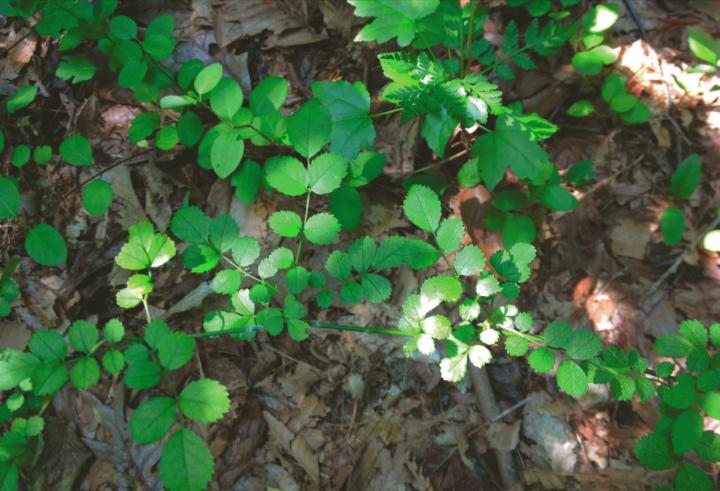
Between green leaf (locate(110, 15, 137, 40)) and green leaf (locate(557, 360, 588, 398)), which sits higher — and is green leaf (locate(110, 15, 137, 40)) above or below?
above

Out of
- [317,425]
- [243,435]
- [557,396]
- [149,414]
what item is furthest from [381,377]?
[149,414]

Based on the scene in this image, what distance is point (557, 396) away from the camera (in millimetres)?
2066

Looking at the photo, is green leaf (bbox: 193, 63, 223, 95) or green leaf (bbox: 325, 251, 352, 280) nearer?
green leaf (bbox: 325, 251, 352, 280)

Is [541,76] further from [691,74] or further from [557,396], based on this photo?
[557,396]

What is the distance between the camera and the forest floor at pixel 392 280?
2.00m

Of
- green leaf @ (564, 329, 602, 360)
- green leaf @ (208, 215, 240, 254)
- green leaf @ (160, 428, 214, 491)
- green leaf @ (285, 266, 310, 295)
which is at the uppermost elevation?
green leaf @ (208, 215, 240, 254)

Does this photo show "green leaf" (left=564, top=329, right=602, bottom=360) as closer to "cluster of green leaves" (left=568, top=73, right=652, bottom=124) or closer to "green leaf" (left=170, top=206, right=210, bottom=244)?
"green leaf" (left=170, top=206, right=210, bottom=244)

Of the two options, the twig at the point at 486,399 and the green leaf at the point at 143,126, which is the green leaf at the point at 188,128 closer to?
the green leaf at the point at 143,126

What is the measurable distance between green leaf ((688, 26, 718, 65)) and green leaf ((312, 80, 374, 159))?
1780 mm

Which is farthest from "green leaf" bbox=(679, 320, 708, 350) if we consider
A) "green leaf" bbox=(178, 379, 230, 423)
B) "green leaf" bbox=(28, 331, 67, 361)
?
"green leaf" bbox=(28, 331, 67, 361)

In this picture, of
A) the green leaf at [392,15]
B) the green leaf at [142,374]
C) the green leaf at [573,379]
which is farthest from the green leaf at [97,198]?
the green leaf at [573,379]

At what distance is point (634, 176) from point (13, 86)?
3.08 metres

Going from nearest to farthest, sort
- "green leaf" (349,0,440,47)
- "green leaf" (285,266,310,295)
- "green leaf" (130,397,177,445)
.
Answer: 1. "green leaf" (130,397,177,445)
2. "green leaf" (285,266,310,295)
3. "green leaf" (349,0,440,47)

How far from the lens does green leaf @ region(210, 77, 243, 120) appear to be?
1.83 metres
